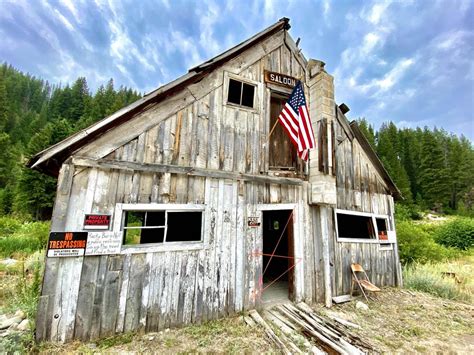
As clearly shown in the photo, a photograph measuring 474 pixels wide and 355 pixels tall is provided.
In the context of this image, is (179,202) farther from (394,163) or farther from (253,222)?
(394,163)

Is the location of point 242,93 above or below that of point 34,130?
below

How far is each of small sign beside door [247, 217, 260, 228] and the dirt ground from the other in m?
2.10

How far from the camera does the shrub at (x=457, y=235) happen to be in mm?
17578

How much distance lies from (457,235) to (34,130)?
61.2 m

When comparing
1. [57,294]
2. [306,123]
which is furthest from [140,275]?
[306,123]

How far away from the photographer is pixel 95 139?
14.1 feet

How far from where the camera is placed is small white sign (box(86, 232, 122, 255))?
3.99 meters

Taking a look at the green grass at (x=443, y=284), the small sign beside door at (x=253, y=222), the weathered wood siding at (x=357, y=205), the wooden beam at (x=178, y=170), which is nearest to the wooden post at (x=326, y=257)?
the weathered wood siding at (x=357, y=205)

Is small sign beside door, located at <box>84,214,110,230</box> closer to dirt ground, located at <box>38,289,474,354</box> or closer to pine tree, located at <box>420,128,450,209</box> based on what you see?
dirt ground, located at <box>38,289,474,354</box>

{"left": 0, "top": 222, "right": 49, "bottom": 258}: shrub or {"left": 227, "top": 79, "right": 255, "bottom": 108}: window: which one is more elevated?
{"left": 227, "top": 79, "right": 255, "bottom": 108}: window

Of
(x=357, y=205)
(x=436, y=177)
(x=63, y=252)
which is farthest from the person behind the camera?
(x=436, y=177)

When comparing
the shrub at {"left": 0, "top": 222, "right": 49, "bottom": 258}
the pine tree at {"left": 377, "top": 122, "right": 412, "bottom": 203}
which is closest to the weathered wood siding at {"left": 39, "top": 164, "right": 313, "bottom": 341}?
the shrub at {"left": 0, "top": 222, "right": 49, "bottom": 258}

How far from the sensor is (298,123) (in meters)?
5.79

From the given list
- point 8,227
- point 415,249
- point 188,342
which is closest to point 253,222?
point 188,342
